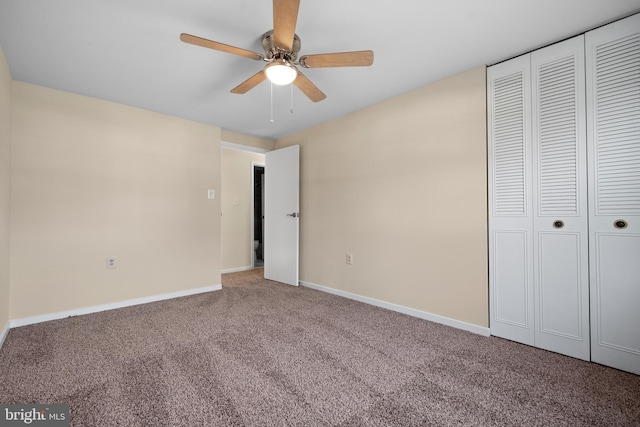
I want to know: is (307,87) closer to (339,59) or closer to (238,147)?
(339,59)

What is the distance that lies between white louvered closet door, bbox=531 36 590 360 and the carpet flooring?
0.23m

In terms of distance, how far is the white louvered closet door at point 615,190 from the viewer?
170 centimetres

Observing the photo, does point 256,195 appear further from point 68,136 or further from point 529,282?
point 529,282

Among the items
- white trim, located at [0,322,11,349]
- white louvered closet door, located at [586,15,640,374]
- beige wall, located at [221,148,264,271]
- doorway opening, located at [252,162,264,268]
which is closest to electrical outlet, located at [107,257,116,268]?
white trim, located at [0,322,11,349]

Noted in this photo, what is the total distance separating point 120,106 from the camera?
3004 mm

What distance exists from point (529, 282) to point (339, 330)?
4.93 feet

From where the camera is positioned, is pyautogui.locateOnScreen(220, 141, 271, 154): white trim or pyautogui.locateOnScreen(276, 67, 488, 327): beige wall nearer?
pyautogui.locateOnScreen(276, 67, 488, 327): beige wall

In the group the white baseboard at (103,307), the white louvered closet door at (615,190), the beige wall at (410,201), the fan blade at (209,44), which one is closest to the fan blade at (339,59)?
the fan blade at (209,44)

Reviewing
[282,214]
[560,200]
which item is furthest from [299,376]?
[282,214]

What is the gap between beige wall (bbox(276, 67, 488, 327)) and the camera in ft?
7.68

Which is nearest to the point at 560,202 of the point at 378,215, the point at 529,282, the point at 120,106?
the point at 529,282

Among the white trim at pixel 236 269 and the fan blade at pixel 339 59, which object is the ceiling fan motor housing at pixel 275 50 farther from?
the white trim at pixel 236 269

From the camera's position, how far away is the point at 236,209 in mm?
4980

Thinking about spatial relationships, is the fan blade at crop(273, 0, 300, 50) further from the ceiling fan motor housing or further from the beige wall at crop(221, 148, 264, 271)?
the beige wall at crop(221, 148, 264, 271)
